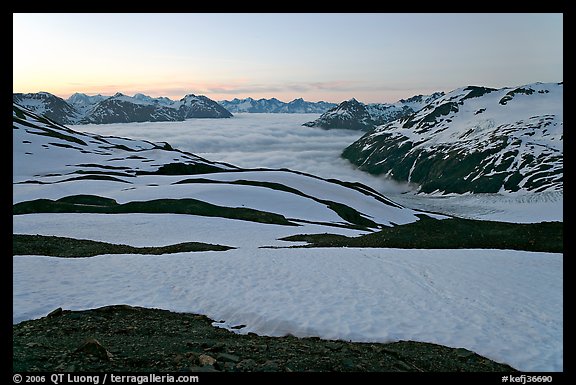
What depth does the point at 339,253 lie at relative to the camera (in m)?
27.4

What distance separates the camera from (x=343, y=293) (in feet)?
61.5

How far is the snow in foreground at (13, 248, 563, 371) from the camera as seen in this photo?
1475cm

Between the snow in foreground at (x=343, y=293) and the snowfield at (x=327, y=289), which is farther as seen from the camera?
the snowfield at (x=327, y=289)

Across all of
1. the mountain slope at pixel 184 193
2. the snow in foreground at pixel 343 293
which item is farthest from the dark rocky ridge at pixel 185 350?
the mountain slope at pixel 184 193

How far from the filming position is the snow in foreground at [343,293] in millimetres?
14750

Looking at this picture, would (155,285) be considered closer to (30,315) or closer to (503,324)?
(30,315)

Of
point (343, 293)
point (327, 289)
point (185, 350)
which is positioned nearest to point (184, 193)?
point (327, 289)

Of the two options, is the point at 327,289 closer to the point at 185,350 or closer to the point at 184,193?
the point at 185,350

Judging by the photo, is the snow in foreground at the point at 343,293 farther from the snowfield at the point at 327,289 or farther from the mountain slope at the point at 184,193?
the mountain slope at the point at 184,193

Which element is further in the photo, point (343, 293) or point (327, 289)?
point (327, 289)

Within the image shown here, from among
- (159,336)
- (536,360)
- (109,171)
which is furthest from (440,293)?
(109,171)

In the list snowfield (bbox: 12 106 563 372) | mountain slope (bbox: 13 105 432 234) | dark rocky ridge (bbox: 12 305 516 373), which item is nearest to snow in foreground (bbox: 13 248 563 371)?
snowfield (bbox: 12 106 563 372)

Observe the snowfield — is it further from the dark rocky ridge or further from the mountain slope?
the mountain slope
